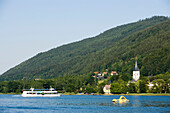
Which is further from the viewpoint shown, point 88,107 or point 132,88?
point 132,88

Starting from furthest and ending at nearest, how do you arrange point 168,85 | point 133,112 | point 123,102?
point 168,85, point 123,102, point 133,112

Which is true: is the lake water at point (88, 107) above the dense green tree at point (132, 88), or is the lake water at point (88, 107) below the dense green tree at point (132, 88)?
below

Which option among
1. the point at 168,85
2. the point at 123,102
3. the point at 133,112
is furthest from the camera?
the point at 168,85

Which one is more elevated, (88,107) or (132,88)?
(132,88)

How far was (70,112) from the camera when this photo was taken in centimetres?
9094

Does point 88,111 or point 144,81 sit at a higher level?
point 144,81

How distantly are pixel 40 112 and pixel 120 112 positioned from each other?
21.6 meters

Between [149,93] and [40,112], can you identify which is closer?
[40,112]

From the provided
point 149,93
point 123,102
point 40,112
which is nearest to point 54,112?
point 40,112

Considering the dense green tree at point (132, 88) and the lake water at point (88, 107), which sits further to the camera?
the dense green tree at point (132, 88)

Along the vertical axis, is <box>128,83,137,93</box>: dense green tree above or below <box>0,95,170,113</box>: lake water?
above

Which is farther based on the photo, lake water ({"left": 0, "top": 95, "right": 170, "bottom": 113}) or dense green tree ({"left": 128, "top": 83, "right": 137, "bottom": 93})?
dense green tree ({"left": 128, "top": 83, "right": 137, "bottom": 93})

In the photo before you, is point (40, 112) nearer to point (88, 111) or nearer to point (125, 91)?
point (88, 111)

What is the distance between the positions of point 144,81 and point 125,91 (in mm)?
12467
